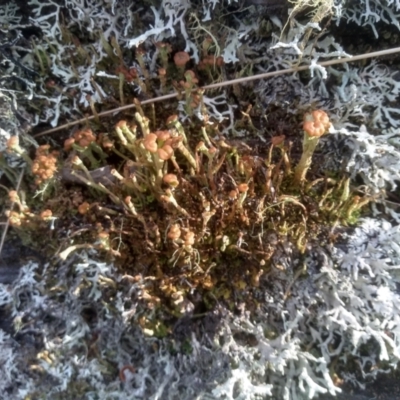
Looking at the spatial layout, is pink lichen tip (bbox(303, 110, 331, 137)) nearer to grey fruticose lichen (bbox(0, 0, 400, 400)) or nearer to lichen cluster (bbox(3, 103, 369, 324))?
lichen cluster (bbox(3, 103, 369, 324))

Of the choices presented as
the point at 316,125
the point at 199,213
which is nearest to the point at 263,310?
the point at 199,213

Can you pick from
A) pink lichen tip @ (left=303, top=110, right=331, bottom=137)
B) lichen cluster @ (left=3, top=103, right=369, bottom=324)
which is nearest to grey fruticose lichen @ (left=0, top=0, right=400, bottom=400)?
lichen cluster @ (left=3, top=103, right=369, bottom=324)

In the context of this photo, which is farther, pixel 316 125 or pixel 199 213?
pixel 199 213

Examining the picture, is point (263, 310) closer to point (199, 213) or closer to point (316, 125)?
point (199, 213)

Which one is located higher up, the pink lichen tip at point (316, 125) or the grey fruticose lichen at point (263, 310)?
the pink lichen tip at point (316, 125)

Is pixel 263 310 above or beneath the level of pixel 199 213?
beneath

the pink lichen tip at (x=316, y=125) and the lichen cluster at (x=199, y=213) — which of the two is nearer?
the pink lichen tip at (x=316, y=125)

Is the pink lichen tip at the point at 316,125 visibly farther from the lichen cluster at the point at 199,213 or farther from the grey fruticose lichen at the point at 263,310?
the grey fruticose lichen at the point at 263,310

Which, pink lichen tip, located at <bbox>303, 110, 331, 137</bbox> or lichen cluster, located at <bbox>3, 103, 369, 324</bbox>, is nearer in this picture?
pink lichen tip, located at <bbox>303, 110, 331, 137</bbox>

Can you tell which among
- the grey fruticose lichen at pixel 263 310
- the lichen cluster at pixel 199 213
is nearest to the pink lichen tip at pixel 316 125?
the lichen cluster at pixel 199 213

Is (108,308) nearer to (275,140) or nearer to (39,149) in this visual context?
(39,149)

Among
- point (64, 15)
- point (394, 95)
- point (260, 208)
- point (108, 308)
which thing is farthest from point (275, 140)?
point (64, 15)
